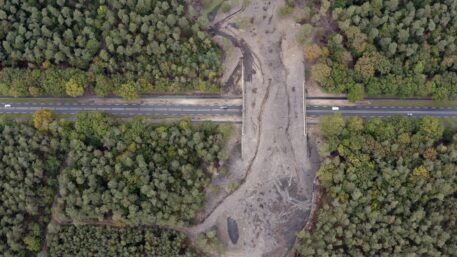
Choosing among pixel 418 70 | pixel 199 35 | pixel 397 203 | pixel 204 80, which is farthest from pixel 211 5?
pixel 397 203

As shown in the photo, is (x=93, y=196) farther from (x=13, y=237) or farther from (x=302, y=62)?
(x=302, y=62)

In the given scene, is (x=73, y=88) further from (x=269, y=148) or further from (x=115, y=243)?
(x=269, y=148)

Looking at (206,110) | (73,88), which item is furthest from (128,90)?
(206,110)

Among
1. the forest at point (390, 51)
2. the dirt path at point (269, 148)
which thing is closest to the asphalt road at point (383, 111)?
the forest at point (390, 51)

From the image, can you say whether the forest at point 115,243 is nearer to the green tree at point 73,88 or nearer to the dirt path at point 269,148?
the dirt path at point 269,148

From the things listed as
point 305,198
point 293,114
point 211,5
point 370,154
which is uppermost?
point 211,5
